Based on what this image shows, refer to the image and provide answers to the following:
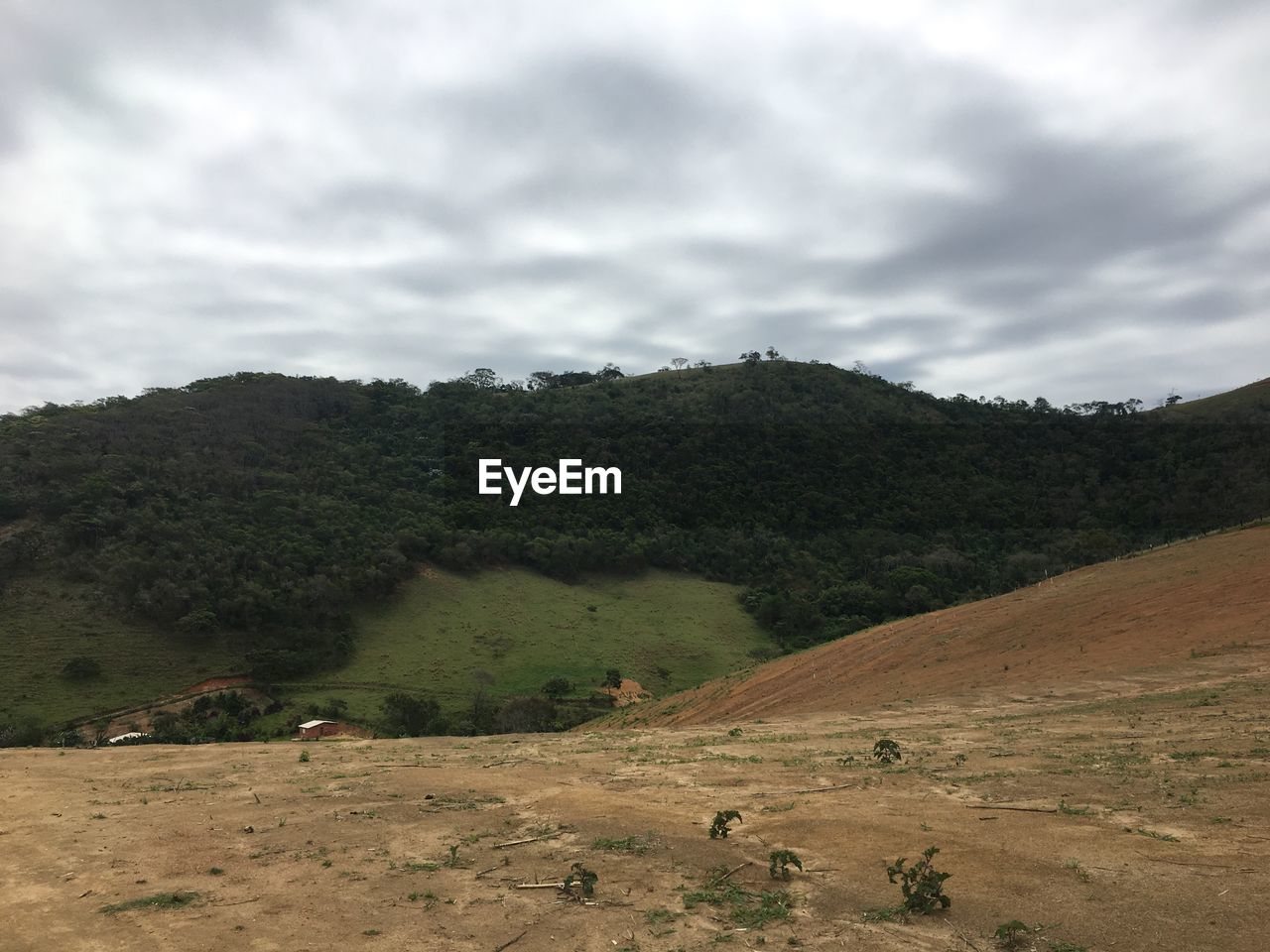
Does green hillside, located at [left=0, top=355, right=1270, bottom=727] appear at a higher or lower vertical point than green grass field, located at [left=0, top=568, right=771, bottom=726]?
higher

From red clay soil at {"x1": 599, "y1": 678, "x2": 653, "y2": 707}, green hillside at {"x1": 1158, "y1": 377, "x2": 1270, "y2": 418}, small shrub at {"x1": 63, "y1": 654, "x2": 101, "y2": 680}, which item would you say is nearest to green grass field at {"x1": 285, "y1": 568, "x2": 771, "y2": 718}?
red clay soil at {"x1": 599, "y1": 678, "x2": 653, "y2": 707}

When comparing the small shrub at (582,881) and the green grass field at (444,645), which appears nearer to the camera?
the small shrub at (582,881)

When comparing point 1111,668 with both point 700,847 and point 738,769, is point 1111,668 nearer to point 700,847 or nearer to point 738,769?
point 738,769

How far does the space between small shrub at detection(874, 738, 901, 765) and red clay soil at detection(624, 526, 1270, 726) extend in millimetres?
7709

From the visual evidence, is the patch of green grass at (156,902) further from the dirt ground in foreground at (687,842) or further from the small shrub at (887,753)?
the small shrub at (887,753)

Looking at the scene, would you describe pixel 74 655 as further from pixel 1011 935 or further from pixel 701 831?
pixel 1011 935

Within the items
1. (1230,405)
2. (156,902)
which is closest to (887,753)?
(156,902)

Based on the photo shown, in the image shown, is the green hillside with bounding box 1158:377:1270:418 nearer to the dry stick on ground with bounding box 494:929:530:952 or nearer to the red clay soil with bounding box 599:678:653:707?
the red clay soil with bounding box 599:678:653:707

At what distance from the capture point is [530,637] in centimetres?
5534

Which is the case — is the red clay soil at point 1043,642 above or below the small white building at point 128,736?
above

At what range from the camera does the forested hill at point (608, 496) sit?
173 ft

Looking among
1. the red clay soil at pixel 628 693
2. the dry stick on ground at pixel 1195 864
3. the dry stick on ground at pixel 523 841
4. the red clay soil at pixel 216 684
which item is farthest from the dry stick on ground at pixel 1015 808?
the red clay soil at pixel 216 684

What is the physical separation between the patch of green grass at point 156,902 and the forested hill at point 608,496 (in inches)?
1723

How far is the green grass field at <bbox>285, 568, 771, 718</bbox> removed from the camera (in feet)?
158
